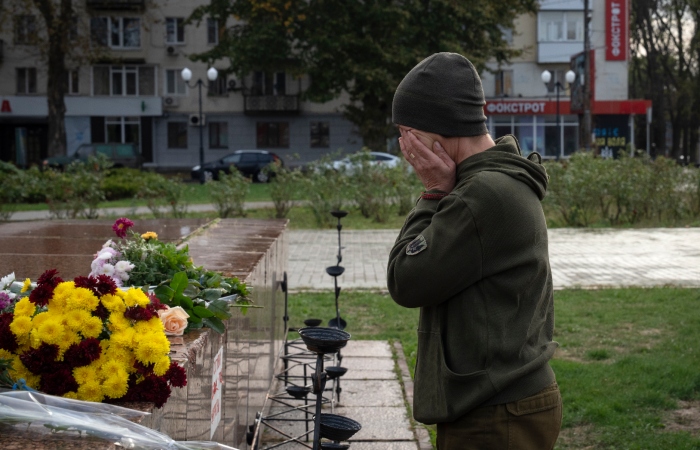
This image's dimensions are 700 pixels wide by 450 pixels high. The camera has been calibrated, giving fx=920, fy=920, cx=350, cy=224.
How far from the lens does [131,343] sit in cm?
232

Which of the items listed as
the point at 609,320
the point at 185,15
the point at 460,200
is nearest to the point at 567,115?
the point at 185,15

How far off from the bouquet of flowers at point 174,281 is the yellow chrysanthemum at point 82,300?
46 centimetres

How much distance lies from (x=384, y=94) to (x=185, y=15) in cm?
1790

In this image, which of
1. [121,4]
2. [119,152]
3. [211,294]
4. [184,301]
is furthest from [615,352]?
[121,4]

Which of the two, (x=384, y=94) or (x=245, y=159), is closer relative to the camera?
(x=384, y=94)

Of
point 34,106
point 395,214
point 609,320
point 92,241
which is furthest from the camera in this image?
point 34,106

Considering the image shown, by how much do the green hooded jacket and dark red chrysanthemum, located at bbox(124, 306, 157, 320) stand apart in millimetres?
644

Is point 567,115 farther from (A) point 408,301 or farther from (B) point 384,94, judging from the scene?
(A) point 408,301

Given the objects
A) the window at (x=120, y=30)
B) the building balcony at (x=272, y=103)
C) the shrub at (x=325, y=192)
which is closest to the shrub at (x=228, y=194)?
the shrub at (x=325, y=192)

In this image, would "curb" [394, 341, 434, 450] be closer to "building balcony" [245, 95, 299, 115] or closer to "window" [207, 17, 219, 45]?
"building balcony" [245, 95, 299, 115]

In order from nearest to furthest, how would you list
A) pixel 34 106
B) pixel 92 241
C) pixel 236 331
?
pixel 236 331, pixel 92 241, pixel 34 106

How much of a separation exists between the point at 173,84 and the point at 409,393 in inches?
1800

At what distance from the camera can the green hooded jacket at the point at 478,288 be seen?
228cm

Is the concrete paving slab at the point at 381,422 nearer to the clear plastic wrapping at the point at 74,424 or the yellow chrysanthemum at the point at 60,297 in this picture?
the yellow chrysanthemum at the point at 60,297
